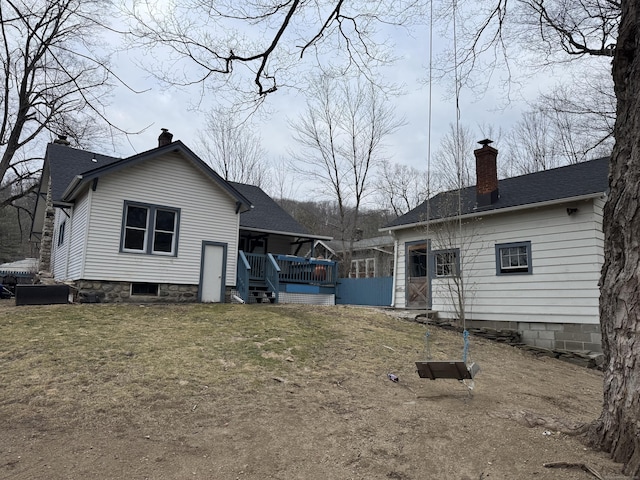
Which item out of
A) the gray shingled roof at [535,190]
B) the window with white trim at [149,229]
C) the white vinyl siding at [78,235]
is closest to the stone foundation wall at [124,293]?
the white vinyl siding at [78,235]

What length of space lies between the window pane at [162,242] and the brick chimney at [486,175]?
9368 mm

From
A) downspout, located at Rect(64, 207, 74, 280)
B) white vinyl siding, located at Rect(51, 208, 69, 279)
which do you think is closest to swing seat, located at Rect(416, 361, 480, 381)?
downspout, located at Rect(64, 207, 74, 280)

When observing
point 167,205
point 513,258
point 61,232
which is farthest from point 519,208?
point 61,232

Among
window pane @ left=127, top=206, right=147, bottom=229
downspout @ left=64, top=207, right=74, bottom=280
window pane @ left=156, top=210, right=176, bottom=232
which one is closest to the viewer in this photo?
window pane @ left=127, top=206, right=147, bottom=229

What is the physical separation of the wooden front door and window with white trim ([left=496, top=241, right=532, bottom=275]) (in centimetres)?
236

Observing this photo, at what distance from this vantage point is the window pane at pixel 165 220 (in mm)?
13188

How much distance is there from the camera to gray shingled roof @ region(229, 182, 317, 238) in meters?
18.0

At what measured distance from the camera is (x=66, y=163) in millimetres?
16984

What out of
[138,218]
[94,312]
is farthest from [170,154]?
[94,312]

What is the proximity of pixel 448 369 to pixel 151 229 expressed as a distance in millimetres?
10306

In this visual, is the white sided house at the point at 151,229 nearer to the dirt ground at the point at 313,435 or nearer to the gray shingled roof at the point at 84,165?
the gray shingled roof at the point at 84,165

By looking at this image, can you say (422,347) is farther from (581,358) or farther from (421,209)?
(421,209)

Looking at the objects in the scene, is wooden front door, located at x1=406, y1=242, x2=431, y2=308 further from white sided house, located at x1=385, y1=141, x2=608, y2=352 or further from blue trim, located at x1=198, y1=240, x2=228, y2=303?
blue trim, located at x1=198, y1=240, x2=228, y2=303

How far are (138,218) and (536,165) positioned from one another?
23.4m
